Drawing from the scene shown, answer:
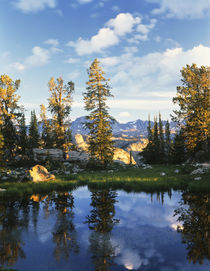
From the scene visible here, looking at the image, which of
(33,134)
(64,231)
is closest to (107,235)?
(64,231)

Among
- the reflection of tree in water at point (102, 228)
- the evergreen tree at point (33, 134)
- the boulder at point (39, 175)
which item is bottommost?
the reflection of tree in water at point (102, 228)

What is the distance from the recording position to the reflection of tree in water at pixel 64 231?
6.18 m

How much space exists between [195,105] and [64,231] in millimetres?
25170

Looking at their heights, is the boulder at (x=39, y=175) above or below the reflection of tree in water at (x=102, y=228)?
above

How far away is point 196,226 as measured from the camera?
7.61m

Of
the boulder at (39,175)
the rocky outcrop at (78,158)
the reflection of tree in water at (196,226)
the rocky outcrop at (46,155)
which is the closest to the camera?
the reflection of tree in water at (196,226)

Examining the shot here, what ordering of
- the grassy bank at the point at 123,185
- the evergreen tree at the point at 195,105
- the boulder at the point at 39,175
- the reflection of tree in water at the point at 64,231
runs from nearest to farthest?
the reflection of tree in water at the point at 64,231, the grassy bank at the point at 123,185, the boulder at the point at 39,175, the evergreen tree at the point at 195,105

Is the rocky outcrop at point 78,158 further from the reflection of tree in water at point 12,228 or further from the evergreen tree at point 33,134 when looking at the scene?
the reflection of tree in water at point 12,228

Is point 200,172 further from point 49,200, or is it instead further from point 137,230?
point 49,200

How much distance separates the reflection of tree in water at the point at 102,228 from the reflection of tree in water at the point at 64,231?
70 centimetres

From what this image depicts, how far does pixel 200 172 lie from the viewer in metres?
17.5

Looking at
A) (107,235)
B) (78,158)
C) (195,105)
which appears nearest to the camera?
A: (107,235)

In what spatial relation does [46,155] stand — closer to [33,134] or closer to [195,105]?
[33,134]

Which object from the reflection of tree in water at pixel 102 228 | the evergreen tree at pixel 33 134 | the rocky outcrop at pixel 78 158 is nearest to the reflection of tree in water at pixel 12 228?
the reflection of tree in water at pixel 102 228
